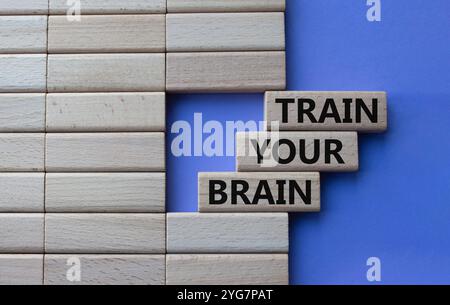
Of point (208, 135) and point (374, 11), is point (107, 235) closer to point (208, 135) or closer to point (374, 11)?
point (208, 135)

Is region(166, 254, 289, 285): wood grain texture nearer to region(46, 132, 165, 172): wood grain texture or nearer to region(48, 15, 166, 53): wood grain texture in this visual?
region(46, 132, 165, 172): wood grain texture

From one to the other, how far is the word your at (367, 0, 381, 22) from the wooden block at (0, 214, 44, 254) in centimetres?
77

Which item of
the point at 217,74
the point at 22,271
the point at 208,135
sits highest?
the point at 217,74

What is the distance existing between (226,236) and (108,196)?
0.80ft

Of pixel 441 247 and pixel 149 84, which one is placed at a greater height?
pixel 149 84

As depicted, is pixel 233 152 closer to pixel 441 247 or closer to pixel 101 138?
pixel 101 138

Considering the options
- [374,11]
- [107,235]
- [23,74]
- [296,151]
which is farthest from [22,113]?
[374,11]

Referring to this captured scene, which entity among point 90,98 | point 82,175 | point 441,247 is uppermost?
point 90,98

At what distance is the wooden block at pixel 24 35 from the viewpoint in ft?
3.48

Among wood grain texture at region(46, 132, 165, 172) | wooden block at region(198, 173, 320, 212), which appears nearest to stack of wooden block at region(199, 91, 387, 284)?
wooden block at region(198, 173, 320, 212)

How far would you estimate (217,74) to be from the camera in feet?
3.43
